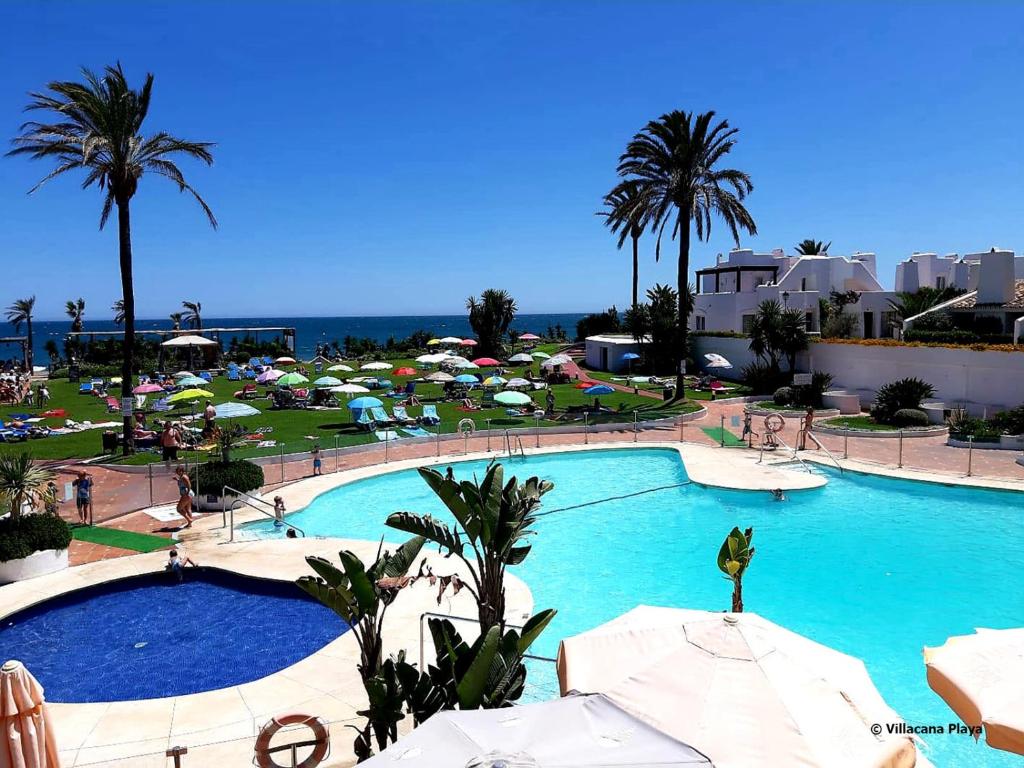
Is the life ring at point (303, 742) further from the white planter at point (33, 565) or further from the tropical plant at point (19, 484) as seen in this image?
the tropical plant at point (19, 484)

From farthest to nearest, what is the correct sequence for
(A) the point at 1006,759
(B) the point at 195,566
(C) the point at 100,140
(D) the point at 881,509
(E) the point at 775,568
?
(C) the point at 100,140 < (D) the point at 881,509 < (E) the point at 775,568 < (B) the point at 195,566 < (A) the point at 1006,759

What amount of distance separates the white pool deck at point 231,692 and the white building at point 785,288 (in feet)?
118

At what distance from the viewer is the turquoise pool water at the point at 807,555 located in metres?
12.5

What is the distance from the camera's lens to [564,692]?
7.09 m

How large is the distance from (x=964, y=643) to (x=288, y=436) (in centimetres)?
2507

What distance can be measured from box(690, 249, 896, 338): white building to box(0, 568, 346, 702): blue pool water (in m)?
37.4

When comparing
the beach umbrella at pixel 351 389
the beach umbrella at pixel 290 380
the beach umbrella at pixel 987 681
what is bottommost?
the beach umbrella at pixel 987 681

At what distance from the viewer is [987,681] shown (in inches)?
254

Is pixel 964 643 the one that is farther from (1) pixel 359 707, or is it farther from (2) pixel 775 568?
(2) pixel 775 568

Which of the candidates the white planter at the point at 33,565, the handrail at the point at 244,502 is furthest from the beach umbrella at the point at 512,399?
the white planter at the point at 33,565

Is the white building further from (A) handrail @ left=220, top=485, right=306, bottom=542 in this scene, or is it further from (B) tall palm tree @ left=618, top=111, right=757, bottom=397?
(A) handrail @ left=220, top=485, right=306, bottom=542

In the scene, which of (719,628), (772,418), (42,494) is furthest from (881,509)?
(42,494)

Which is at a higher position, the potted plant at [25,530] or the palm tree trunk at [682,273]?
the palm tree trunk at [682,273]

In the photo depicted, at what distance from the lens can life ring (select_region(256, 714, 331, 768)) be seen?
742cm
